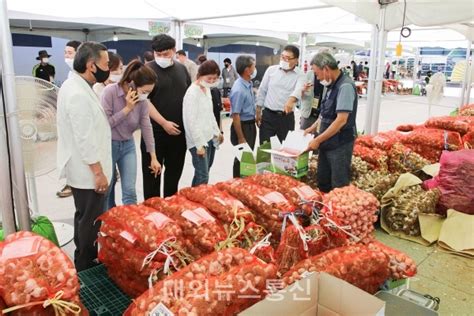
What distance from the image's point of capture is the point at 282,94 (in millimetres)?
3680

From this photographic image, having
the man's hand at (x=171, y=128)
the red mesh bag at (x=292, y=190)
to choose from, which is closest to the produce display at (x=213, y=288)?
the red mesh bag at (x=292, y=190)

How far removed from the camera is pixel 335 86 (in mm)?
2723

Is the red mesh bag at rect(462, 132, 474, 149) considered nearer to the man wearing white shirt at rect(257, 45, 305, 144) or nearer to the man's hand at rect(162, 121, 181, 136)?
the man wearing white shirt at rect(257, 45, 305, 144)

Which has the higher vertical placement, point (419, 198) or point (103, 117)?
point (103, 117)

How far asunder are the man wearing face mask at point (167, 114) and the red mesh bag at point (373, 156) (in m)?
1.59

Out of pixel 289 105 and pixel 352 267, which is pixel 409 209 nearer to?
pixel 289 105

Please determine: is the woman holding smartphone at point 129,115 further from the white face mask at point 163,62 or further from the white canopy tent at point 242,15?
the white canopy tent at point 242,15

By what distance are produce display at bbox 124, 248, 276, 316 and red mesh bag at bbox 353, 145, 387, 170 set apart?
2.46m

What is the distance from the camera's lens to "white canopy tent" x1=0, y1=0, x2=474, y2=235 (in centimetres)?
179

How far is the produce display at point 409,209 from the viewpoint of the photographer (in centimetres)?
291

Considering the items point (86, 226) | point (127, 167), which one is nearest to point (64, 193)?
point (127, 167)

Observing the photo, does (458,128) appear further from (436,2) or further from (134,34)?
(134,34)

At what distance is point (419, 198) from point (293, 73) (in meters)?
1.57

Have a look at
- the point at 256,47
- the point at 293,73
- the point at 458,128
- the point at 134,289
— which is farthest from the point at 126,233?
the point at 256,47
